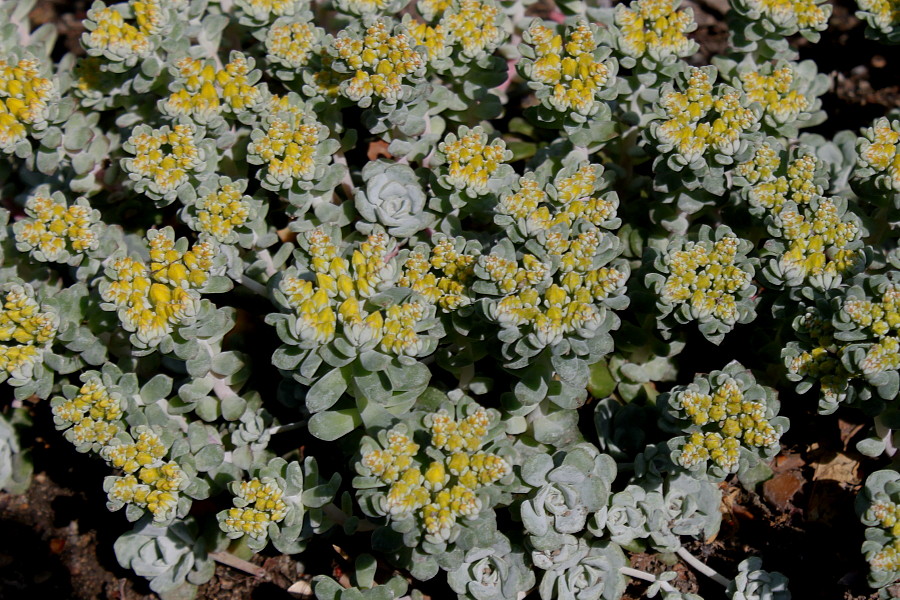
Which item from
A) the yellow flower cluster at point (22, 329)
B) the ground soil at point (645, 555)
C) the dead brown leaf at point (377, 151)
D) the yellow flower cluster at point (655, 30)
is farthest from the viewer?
the dead brown leaf at point (377, 151)

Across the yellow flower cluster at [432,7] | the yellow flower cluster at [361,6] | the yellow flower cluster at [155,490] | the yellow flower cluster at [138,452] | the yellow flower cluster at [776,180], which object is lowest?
the yellow flower cluster at [155,490]

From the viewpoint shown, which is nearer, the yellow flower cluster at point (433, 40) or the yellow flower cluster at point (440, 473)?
the yellow flower cluster at point (440, 473)

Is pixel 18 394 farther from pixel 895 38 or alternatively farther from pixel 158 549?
pixel 895 38

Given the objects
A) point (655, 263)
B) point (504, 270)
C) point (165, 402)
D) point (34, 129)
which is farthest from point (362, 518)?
point (34, 129)

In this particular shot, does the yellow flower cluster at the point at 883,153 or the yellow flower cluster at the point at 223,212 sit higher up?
the yellow flower cluster at the point at 883,153

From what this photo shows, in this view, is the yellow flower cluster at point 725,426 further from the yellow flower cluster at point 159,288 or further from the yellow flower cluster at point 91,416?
the yellow flower cluster at point 91,416

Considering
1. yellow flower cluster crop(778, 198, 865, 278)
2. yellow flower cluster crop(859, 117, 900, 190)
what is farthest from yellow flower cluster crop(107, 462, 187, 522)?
yellow flower cluster crop(859, 117, 900, 190)

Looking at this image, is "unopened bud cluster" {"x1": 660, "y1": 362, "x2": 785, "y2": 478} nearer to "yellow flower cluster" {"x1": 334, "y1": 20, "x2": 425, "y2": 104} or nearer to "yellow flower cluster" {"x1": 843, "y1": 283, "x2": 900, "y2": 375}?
"yellow flower cluster" {"x1": 843, "y1": 283, "x2": 900, "y2": 375}

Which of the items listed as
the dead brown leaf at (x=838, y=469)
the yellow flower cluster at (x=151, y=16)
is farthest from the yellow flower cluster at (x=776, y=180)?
the yellow flower cluster at (x=151, y=16)

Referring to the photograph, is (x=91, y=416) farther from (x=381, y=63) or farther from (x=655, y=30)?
(x=655, y=30)
